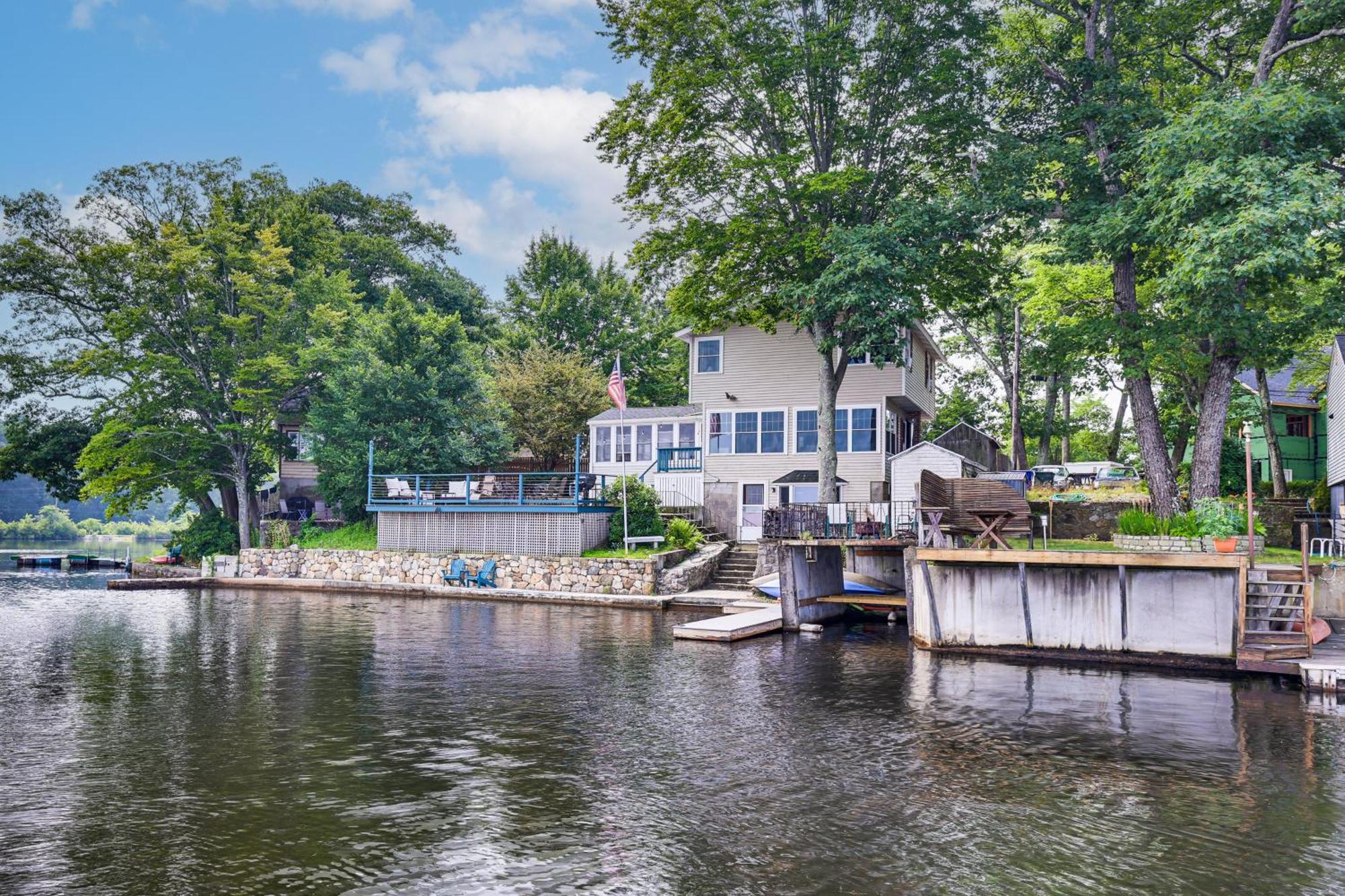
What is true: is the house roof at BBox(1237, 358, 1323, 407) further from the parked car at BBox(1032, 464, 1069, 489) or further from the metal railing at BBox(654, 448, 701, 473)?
the metal railing at BBox(654, 448, 701, 473)

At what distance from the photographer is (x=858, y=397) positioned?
3572cm

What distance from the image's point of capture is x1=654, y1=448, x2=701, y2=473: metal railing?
126 feet

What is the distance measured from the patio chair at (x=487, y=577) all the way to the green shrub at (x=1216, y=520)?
23377 millimetres

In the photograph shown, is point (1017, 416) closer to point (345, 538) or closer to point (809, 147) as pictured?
point (809, 147)

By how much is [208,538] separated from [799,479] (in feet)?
95.9

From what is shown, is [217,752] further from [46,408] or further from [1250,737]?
[46,408]

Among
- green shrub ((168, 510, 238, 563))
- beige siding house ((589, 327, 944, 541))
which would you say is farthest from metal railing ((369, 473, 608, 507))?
green shrub ((168, 510, 238, 563))

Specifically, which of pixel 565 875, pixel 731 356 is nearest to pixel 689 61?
pixel 731 356

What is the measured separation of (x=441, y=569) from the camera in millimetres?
35344

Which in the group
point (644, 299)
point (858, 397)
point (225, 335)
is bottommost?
point (858, 397)

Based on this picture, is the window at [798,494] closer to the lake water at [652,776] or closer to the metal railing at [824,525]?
the metal railing at [824,525]

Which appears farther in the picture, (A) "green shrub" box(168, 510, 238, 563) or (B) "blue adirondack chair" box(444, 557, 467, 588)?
(A) "green shrub" box(168, 510, 238, 563)

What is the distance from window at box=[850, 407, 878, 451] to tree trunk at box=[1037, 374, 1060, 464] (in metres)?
14.8

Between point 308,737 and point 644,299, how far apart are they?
51.1 metres
